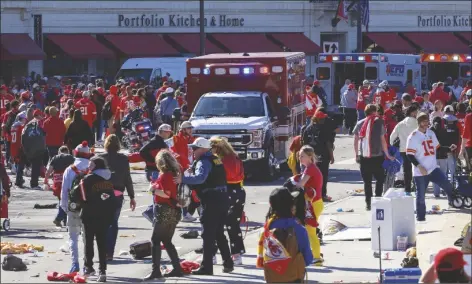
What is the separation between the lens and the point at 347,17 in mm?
64938

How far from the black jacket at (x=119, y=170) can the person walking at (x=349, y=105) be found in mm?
22247

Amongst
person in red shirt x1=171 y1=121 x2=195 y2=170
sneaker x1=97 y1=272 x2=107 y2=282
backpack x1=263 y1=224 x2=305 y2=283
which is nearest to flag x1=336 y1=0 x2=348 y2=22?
person in red shirt x1=171 y1=121 x2=195 y2=170

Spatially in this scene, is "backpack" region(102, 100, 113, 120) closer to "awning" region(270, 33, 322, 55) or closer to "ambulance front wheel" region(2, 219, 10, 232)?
"ambulance front wheel" region(2, 219, 10, 232)

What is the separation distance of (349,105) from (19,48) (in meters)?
20.6

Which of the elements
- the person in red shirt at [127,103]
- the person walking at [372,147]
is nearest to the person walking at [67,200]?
the person walking at [372,147]

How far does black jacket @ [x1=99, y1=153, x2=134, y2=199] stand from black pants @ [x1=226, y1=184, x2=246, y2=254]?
4.63 feet

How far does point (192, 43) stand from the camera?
60.2 m

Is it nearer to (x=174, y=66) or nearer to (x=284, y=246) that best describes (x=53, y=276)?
(x=284, y=246)

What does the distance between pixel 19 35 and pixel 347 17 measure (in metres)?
17.7

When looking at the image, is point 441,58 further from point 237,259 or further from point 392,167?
point 237,259

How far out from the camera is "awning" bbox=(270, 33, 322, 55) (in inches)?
2482

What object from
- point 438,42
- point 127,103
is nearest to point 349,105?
point 127,103

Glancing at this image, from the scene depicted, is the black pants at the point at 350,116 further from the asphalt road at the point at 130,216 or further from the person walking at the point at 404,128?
the person walking at the point at 404,128

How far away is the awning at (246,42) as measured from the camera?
61406mm
